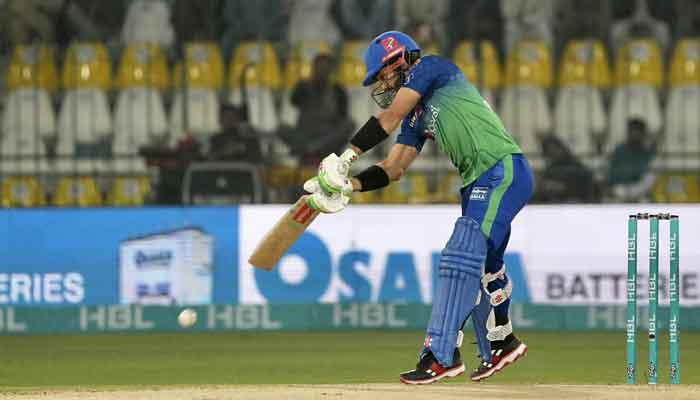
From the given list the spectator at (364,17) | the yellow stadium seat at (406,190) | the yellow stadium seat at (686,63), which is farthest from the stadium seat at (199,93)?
the yellow stadium seat at (686,63)

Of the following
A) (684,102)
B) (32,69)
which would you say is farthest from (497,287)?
(32,69)

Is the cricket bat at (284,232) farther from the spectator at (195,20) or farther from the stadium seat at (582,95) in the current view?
the spectator at (195,20)

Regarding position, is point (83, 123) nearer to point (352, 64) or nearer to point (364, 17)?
point (352, 64)

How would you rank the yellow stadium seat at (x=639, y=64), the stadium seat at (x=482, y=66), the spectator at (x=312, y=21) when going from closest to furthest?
the stadium seat at (x=482, y=66) → the yellow stadium seat at (x=639, y=64) → the spectator at (x=312, y=21)

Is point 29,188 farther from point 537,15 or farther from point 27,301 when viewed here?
point 537,15

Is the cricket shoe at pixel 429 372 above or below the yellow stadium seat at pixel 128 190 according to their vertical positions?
below

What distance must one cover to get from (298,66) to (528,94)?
105 inches

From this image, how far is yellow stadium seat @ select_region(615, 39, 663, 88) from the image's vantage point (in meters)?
15.8

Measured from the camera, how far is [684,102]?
1552cm

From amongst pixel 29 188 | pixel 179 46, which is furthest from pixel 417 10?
pixel 29 188

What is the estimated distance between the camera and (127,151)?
599 inches

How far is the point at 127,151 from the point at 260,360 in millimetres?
5207

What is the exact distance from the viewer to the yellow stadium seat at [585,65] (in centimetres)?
1568

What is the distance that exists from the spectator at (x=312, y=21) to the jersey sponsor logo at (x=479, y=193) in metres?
9.45
